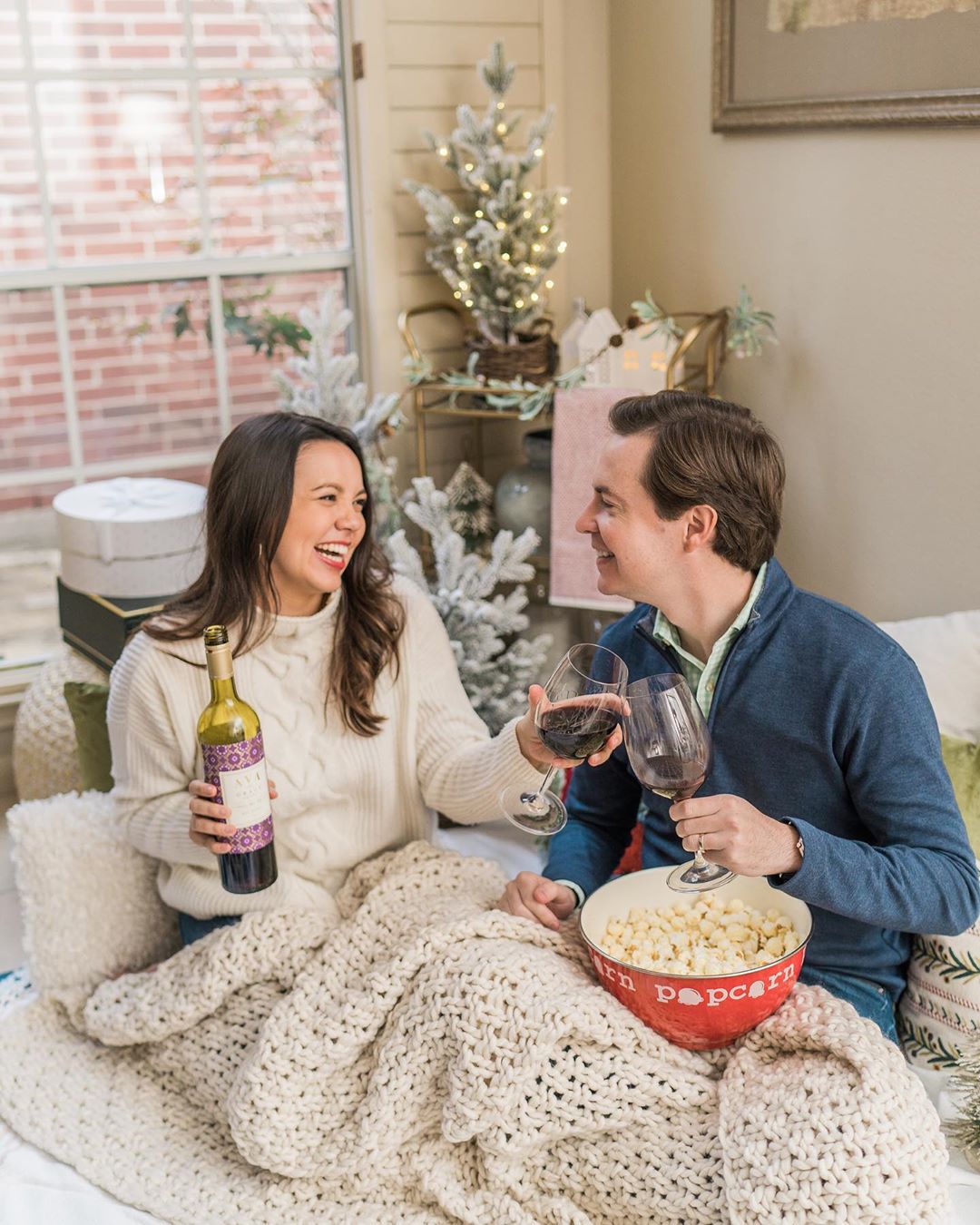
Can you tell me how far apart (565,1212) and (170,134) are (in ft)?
8.22

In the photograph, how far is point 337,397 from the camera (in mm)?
2893

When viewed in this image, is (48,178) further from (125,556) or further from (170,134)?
(125,556)

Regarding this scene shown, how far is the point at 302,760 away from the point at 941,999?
3.09 ft

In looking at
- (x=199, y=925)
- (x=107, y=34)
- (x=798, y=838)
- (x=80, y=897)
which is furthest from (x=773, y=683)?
(x=107, y=34)

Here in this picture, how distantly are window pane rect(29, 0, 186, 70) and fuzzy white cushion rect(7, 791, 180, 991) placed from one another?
1.79 metres

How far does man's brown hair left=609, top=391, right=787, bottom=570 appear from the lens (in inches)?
65.2

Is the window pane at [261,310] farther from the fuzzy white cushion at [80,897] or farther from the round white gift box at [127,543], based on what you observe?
the fuzzy white cushion at [80,897]

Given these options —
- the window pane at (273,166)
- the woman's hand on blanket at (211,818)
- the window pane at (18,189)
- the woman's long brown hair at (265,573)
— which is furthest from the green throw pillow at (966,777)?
the window pane at (18,189)

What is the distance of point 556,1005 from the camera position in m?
1.52

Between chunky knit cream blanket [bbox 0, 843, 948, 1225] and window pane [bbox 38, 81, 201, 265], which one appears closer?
chunky knit cream blanket [bbox 0, 843, 948, 1225]

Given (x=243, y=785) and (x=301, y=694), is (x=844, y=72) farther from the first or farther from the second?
(x=243, y=785)

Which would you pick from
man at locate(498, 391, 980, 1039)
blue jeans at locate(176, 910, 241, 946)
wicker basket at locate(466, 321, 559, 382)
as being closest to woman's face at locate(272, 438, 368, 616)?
man at locate(498, 391, 980, 1039)

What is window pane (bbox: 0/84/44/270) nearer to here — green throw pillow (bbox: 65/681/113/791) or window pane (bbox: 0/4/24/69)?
window pane (bbox: 0/4/24/69)

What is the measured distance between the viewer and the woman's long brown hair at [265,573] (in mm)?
1876
